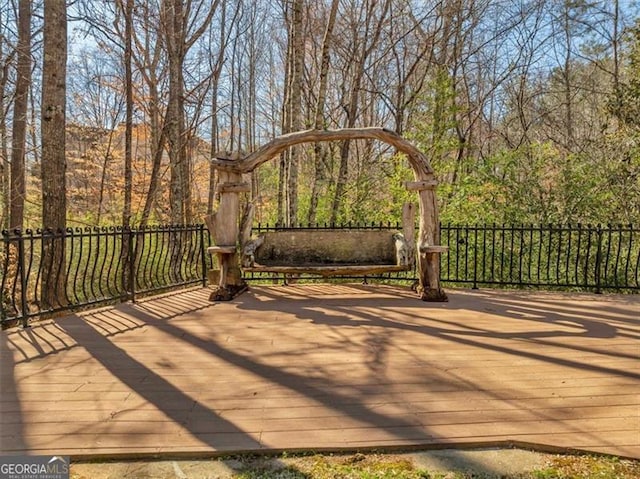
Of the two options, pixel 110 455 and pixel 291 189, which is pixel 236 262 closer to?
pixel 291 189

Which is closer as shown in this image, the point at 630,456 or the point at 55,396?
the point at 630,456

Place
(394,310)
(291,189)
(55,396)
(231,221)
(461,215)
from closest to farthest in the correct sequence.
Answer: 1. (55,396)
2. (394,310)
3. (231,221)
4. (291,189)
5. (461,215)

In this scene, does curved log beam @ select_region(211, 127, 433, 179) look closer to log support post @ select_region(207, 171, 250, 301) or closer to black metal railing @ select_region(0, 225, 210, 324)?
log support post @ select_region(207, 171, 250, 301)

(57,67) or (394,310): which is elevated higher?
(57,67)

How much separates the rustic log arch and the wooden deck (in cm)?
58

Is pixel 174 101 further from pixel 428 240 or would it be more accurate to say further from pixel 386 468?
pixel 386 468

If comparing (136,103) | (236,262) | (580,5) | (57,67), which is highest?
(580,5)

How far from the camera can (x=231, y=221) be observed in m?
5.26

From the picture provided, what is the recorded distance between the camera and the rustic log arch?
5.10 metres

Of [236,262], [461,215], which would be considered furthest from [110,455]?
[461,215]

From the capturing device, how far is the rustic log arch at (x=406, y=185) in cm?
510

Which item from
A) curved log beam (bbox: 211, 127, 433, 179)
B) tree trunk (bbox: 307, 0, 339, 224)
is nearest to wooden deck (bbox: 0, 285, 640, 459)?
curved log beam (bbox: 211, 127, 433, 179)

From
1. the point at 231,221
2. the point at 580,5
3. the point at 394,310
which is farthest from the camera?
the point at 580,5

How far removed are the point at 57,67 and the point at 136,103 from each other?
7.92 m
